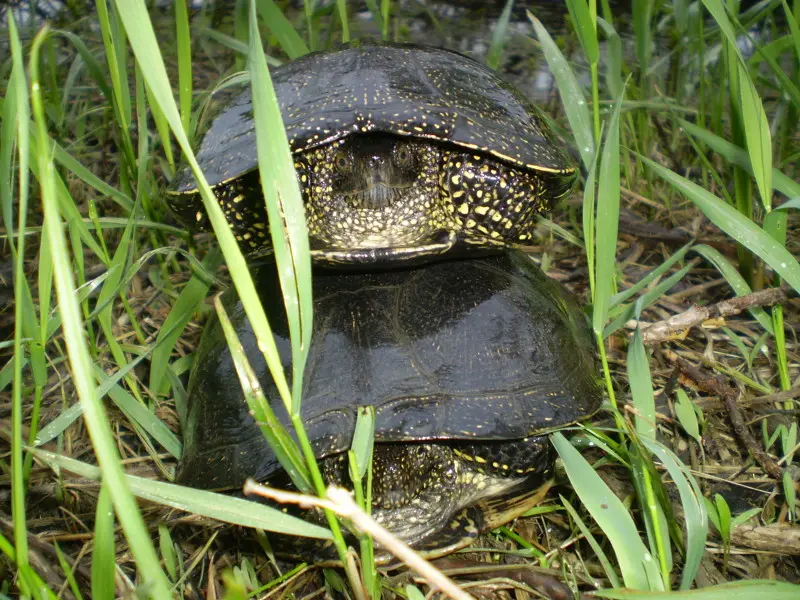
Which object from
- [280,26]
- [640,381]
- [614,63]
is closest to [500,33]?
[614,63]

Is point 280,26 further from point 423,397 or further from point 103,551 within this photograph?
point 103,551

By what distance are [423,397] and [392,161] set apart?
461 millimetres

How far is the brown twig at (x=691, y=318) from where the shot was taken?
1.62m

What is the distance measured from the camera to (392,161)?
150 centimetres

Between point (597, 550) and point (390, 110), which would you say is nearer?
point (597, 550)

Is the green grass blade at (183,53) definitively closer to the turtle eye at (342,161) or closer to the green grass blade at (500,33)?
the turtle eye at (342,161)

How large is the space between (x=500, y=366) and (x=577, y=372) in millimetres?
170

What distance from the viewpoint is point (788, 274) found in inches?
58.1

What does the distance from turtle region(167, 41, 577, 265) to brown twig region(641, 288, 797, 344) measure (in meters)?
0.34

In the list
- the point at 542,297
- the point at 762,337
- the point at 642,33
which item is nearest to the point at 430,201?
the point at 542,297

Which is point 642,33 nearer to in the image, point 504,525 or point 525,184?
point 525,184

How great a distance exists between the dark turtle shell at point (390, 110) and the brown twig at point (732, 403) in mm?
549

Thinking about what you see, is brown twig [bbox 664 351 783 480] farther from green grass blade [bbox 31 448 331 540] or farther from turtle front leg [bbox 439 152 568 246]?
green grass blade [bbox 31 448 331 540]

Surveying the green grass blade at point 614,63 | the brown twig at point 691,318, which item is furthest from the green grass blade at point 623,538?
the green grass blade at point 614,63
